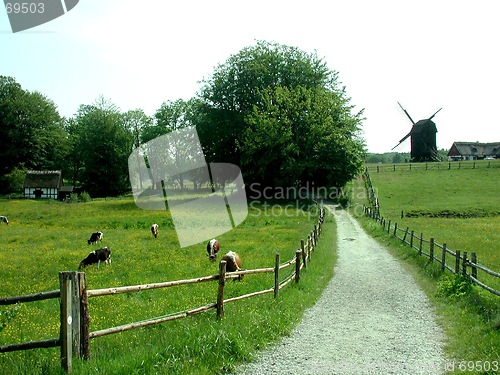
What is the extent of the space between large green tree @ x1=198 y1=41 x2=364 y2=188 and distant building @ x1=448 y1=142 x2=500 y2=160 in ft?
214

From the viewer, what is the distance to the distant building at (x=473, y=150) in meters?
115

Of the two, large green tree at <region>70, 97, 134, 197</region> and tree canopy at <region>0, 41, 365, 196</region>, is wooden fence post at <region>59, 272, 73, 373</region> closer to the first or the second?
tree canopy at <region>0, 41, 365, 196</region>

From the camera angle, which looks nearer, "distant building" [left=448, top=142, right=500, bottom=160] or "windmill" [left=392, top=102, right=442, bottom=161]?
"windmill" [left=392, top=102, right=442, bottom=161]

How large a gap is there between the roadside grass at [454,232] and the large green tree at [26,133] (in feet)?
199

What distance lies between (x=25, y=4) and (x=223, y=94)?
55.4 m

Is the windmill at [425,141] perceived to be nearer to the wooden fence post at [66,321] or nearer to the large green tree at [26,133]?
the large green tree at [26,133]

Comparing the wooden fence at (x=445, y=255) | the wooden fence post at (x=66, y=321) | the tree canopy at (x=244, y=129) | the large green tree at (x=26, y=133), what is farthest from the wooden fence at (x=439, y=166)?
the wooden fence post at (x=66, y=321)

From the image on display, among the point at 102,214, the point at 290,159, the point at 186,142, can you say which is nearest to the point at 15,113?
the point at 186,142

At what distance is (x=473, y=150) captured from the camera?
382 feet

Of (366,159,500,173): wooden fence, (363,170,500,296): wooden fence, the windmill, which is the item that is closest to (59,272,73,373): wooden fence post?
(363,170,500,296): wooden fence

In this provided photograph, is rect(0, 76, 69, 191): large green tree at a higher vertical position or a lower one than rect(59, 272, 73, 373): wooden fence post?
higher

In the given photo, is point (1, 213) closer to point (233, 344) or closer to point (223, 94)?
point (223, 94)

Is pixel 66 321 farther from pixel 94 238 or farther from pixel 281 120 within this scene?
pixel 281 120

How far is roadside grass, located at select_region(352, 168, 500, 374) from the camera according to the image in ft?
30.5
